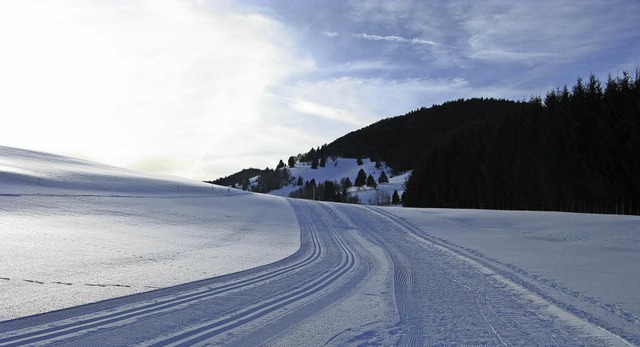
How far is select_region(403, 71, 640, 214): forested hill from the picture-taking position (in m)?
34.4

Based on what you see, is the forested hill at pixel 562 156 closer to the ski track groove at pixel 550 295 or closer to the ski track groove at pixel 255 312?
Result: the ski track groove at pixel 550 295

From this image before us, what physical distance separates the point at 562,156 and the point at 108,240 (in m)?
37.8

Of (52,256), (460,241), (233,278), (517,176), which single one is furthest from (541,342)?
(517,176)

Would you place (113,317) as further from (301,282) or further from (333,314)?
(301,282)

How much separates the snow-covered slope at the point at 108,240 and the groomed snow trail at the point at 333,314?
92 centimetres

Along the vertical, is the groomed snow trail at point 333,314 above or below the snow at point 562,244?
below

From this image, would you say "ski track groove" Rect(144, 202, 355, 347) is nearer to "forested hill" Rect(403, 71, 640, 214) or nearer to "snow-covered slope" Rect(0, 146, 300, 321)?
"snow-covered slope" Rect(0, 146, 300, 321)

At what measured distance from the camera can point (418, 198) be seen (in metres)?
75.7

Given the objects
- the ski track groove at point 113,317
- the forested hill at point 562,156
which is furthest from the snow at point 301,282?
the forested hill at point 562,156

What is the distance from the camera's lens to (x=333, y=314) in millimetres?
6699

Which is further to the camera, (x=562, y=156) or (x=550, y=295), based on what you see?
(x=562, y=156)

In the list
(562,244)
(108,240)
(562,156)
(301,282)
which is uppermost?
(562,156)

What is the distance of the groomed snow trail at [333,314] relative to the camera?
543 centimetres

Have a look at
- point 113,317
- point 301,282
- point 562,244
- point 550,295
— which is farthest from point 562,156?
point 113,317
